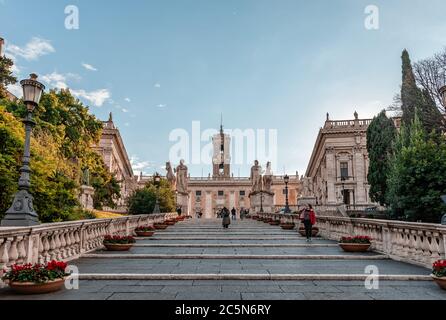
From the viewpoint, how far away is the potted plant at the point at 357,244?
10.2m

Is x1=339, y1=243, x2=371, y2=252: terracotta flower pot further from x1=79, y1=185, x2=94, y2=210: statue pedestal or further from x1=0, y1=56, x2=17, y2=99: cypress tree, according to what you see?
x1=0, y1=56, x2=17, y2=99: cypress tree

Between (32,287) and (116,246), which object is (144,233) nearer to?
(116,246)

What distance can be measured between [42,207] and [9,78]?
21.2 metres

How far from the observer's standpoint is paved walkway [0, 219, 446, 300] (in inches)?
209

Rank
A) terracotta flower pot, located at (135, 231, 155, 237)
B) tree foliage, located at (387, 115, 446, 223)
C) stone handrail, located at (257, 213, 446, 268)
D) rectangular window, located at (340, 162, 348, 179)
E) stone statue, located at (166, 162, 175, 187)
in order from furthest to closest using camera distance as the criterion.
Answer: rectangular window, located at (340, 162, 348, 179), stone statue, located at (166, 162, 175, 187), tree foliage, located at (387, 115, 446, 223), terracotta flower pot, located at (135, 231, 155, 237), stone handrail, located at (257, 213, 446, 268)

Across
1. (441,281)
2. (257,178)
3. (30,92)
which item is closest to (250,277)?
(441,281)

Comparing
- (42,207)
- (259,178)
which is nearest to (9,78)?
(42,207)

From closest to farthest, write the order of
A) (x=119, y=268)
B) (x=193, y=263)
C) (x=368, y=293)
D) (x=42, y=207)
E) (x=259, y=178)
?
Result: (x=368, y=293), (x=119, y=268), (x=193, y=263), (x=42, y=207), (x=259, y=178)

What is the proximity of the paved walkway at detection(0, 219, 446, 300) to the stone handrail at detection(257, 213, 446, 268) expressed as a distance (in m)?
0.39

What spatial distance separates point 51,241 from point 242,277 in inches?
183

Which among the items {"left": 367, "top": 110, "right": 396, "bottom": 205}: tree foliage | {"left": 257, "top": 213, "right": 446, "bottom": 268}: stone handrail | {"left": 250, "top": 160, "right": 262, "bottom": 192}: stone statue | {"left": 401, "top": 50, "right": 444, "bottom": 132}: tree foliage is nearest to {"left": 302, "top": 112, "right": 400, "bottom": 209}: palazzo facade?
{"left": 367, "top": 110, "right": 396, "bottom": 205}: tree foliage

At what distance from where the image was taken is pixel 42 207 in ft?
46.9

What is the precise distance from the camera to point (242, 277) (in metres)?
6.51

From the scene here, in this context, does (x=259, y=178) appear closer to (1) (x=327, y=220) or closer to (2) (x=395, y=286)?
(1) (x=327, y=220)
